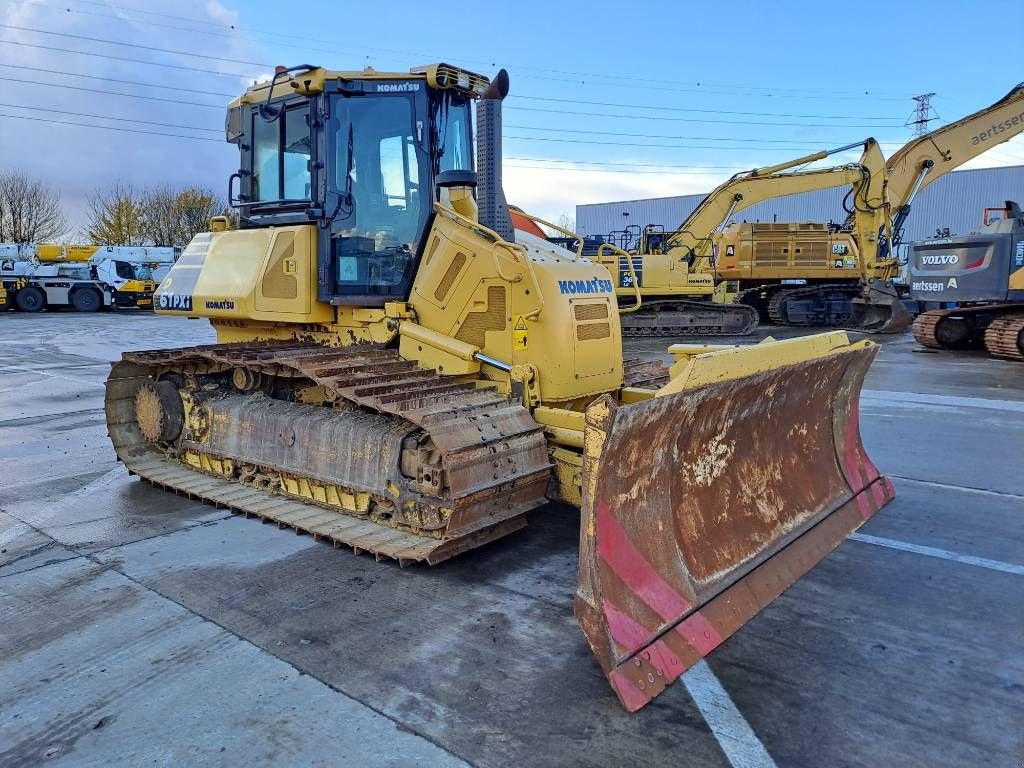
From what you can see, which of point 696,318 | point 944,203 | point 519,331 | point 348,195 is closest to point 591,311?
point 519,331

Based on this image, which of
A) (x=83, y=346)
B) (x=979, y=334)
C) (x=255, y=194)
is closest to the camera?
(x=255, y=194)

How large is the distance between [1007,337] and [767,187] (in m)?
7.78

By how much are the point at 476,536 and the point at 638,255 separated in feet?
52.5

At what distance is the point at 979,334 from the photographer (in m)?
16.4

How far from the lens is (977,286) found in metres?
15.3

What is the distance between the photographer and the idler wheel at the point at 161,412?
6445 mm

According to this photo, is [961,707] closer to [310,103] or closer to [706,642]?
[706,642]

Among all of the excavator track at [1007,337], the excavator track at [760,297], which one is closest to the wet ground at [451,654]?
the excavator track at [1007,337]

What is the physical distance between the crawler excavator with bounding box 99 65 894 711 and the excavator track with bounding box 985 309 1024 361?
35.0 feet

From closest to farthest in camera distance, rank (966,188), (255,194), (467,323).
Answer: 1. (467,323)
2. (255,194)
3. (966,188)

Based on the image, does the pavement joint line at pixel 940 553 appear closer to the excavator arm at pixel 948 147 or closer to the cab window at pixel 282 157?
the cab window at pixel 282 157

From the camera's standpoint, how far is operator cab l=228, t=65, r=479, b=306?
5691mm

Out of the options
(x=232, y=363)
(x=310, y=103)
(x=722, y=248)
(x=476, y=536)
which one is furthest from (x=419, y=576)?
(x=722, y=248)

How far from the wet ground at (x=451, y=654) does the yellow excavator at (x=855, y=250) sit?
15805mm
